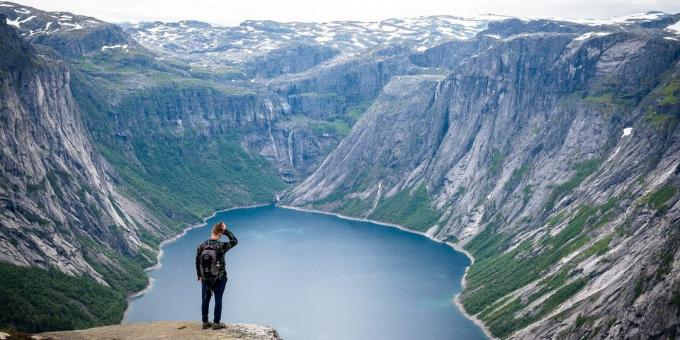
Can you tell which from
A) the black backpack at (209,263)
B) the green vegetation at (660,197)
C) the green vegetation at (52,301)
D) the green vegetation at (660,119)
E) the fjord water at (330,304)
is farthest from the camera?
the green vegetation at (660,119)

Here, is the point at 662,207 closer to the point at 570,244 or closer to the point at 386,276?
the point at 570,244

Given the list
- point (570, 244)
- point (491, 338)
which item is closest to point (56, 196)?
point (491, 338)

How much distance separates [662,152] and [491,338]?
63.8 meters

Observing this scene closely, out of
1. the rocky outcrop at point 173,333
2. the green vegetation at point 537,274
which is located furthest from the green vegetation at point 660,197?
the rocky outcrop at point 173,333

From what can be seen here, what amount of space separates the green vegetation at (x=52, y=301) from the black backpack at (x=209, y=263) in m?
106

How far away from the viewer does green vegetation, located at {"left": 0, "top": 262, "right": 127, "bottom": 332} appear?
454ft

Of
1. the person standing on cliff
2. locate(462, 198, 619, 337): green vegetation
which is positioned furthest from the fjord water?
the person standing on cliff

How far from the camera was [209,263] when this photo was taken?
38625 millimetres

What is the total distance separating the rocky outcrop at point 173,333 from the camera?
3816 cm

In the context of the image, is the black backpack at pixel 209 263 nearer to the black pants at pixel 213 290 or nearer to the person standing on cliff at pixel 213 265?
the person standing on cliff at pixel 213 265

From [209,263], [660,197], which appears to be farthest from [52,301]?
[209,263]

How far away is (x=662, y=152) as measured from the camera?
587ft

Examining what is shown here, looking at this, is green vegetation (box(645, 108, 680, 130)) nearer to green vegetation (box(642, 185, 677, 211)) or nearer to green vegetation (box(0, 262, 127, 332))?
green vegetation (box(642, 185, 677, 211))

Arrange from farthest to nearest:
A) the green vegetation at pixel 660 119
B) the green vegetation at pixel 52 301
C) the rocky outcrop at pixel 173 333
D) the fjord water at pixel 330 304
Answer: the green vegetation at pixel 660 119 < the fjord water at pixel 330 304 < the green vegetation at pixel 52 301 < the rocky outcrop at pixel 173 333
